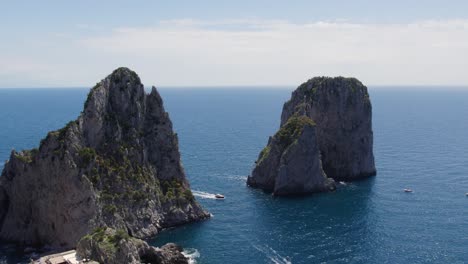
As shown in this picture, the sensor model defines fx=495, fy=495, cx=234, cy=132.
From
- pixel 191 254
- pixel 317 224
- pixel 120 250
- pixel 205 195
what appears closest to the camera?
pixel 120 250

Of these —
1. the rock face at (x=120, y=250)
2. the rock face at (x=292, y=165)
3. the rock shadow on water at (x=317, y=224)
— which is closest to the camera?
the rock face at (x=120, y=250)

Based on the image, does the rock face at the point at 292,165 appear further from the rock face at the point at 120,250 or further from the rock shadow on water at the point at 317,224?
the rock face at the point at 120,250

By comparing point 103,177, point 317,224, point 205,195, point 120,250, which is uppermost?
point 103,177

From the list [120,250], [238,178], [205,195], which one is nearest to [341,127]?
[238,178]

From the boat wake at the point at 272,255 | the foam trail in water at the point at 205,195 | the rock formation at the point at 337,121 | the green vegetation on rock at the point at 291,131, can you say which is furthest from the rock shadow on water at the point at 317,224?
the green vegetation on rock at the point at 291,131

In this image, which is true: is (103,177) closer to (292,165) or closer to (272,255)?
(272,255)

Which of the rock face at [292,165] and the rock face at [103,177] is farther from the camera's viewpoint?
the rock face at [292,165]

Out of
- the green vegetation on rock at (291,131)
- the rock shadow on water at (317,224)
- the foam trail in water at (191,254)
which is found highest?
the green vegetation on rock at (291,131)
